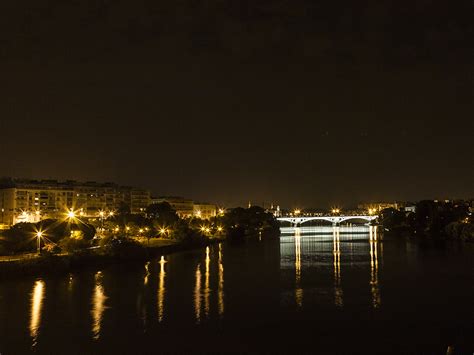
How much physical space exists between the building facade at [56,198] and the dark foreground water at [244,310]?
3192cm

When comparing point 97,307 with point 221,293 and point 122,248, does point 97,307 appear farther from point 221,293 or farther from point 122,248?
point 122,248

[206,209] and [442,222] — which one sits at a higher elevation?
[206,209]

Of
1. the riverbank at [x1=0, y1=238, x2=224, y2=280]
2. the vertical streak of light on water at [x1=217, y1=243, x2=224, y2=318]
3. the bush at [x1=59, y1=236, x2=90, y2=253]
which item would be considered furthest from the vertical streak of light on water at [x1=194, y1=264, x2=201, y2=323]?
the bush at [x1=59, y1=236, x2=90, y2=253]

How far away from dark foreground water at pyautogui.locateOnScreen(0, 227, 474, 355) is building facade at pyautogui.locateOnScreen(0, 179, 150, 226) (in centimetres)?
3192

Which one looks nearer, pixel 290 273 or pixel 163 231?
pixel 290 273

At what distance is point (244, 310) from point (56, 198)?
5404cm

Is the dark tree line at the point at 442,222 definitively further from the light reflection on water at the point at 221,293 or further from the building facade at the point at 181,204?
the building facade at the point at 181,204

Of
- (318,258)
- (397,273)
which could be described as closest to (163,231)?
(318,258)

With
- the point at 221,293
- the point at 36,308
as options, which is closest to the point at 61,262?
the point at 36,308

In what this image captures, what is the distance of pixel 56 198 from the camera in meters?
64.8

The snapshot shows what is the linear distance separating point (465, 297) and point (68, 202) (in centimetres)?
5695

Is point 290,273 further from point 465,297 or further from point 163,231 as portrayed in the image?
point 163,231

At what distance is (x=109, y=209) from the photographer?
73688 millimetres

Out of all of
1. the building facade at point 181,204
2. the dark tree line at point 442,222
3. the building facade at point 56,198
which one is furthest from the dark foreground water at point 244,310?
the building facade at point 181,204
